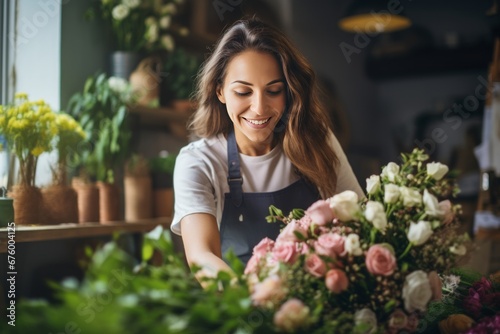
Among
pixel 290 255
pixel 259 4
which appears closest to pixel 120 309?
pixel 290 255

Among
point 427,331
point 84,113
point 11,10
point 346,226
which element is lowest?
point 427,331

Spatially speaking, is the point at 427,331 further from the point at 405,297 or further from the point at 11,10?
the point at 11,10

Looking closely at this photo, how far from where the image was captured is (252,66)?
159 cm

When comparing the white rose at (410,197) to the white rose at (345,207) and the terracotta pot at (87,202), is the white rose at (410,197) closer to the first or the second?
the white rose at (345,207)

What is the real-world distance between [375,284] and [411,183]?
245 mm

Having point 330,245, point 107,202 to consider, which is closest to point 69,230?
point 107,202

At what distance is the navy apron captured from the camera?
5.72ft

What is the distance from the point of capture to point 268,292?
3.01 feet

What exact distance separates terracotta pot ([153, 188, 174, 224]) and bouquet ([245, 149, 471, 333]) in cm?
198

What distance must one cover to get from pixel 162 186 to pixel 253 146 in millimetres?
1428

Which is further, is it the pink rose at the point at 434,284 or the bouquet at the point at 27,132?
the bouquet at the point at 27,132

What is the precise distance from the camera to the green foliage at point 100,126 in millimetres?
2736

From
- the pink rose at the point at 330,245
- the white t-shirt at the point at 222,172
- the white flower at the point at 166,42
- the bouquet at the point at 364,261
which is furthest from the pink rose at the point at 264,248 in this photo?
the white flower at the point at 166,42

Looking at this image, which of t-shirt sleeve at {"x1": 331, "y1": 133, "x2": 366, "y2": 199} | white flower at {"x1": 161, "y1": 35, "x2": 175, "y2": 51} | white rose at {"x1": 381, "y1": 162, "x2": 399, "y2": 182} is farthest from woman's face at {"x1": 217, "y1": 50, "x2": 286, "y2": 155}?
white flower at {"x1": 161, "y1": 35, "x2": 175, "y2": 51}
